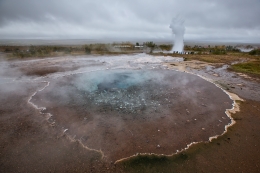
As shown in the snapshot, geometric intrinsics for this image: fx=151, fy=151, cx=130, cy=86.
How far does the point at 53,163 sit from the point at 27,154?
3.97ft

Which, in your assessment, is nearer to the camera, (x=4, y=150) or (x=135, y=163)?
(x=135, y=163)

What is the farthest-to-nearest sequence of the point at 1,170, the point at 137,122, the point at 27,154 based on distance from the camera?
the point at 137,122
the point at 27,154
the point at 1,170

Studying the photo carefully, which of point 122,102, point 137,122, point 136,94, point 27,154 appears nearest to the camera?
point 27,154

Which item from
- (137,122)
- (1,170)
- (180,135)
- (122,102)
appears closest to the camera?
(1,170)

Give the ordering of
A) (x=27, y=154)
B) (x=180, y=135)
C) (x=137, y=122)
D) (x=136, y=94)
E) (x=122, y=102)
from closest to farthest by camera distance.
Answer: (x=27, y=154), (x=180, y=135), (x=137, y=122), (x=122, y=102), (x=136, y=94)

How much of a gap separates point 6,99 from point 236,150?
13.0 metres

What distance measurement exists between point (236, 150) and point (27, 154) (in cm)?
799

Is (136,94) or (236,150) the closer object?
(236,150)

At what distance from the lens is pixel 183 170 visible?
198 inches

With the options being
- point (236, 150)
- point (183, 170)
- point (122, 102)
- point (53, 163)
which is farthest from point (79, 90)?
point (236, 150)

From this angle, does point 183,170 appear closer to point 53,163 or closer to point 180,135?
point 180,135

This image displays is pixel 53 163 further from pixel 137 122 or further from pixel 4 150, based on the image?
pixel 137 122

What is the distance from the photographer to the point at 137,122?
766 centimetres

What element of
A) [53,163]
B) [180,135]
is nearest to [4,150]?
[53,163]
